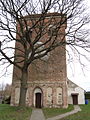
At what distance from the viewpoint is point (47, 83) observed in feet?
92.1

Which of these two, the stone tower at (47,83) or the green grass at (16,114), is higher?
the stone tower at (47,83)

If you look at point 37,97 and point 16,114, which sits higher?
point 37,97

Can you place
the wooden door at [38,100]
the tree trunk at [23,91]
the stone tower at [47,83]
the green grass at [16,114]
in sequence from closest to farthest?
the green grass at [16,114]
the tree trunk at [23,91]
the stone tower at [47,83]
the wooden door at [38,100]

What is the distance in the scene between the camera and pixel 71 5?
1839 centimetres

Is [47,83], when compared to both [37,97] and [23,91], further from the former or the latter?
[23,91]

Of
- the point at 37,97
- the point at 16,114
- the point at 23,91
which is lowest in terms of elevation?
the point at 16,114

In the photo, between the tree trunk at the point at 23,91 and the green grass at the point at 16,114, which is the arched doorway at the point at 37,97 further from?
the green grass at the point at 16,114

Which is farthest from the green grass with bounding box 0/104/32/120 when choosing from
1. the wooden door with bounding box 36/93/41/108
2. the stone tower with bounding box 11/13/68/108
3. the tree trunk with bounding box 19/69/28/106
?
the wooden door with bounding box 36/93/41/108

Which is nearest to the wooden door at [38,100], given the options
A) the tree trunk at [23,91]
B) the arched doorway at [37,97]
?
the arched doorway at [37,97]

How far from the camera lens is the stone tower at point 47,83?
27420 mm

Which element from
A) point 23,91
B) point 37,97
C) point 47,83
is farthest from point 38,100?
point 23,91

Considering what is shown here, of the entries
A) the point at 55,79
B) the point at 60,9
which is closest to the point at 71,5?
the point at 60,9

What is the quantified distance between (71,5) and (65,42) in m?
3.82

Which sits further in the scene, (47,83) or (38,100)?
(38,100)
